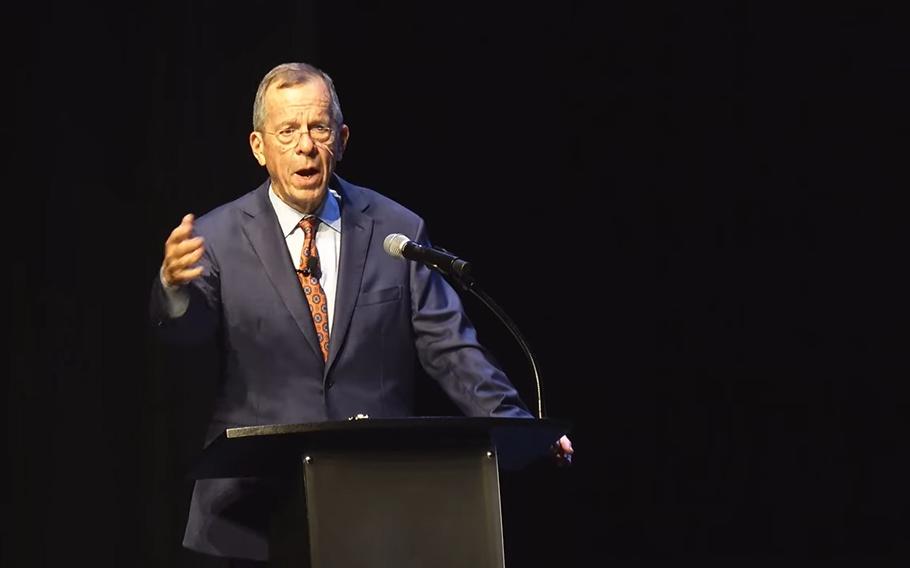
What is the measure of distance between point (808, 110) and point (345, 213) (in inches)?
77.6

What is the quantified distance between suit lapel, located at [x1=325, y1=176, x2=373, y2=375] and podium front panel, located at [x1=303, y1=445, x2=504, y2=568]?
49cm

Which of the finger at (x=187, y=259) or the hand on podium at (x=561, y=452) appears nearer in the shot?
the finger at (x=187, y=259)

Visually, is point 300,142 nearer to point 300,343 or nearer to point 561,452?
point 300,343

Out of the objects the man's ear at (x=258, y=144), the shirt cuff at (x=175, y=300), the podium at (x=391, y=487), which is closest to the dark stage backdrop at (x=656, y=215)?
the man's ear at (x=258, y=144)

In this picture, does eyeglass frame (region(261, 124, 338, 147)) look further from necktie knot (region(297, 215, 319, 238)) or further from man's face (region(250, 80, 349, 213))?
necktie knot (region(297, 215, 319, 238))

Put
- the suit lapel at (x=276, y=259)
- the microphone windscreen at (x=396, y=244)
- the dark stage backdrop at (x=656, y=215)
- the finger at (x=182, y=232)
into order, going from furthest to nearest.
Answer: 1. the dark stage backdrop at (x=656, y=215)
2. the suit lapel at (x=276, y=259)
3. the microphone windscreen at (x=396, y=244)
4. the finger at (x=182, y=232)

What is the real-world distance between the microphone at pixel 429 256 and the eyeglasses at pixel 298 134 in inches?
21.1

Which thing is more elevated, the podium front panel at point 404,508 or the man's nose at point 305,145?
the man's nose at point 305,145

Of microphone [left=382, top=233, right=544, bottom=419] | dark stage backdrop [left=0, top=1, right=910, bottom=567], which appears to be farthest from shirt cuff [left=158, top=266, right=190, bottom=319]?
dark stage backdrop [left=0, top=1, right=910, bottom=567]

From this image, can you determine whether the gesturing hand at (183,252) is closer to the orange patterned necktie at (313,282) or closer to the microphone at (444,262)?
the microphone at (444,262)

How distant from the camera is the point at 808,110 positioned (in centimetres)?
409

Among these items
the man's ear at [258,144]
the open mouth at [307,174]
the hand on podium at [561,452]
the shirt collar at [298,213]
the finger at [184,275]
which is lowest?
the hand on podium at [561,452]

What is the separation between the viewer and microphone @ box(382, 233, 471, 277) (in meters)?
2.20

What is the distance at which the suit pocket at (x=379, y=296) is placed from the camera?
2.64m
